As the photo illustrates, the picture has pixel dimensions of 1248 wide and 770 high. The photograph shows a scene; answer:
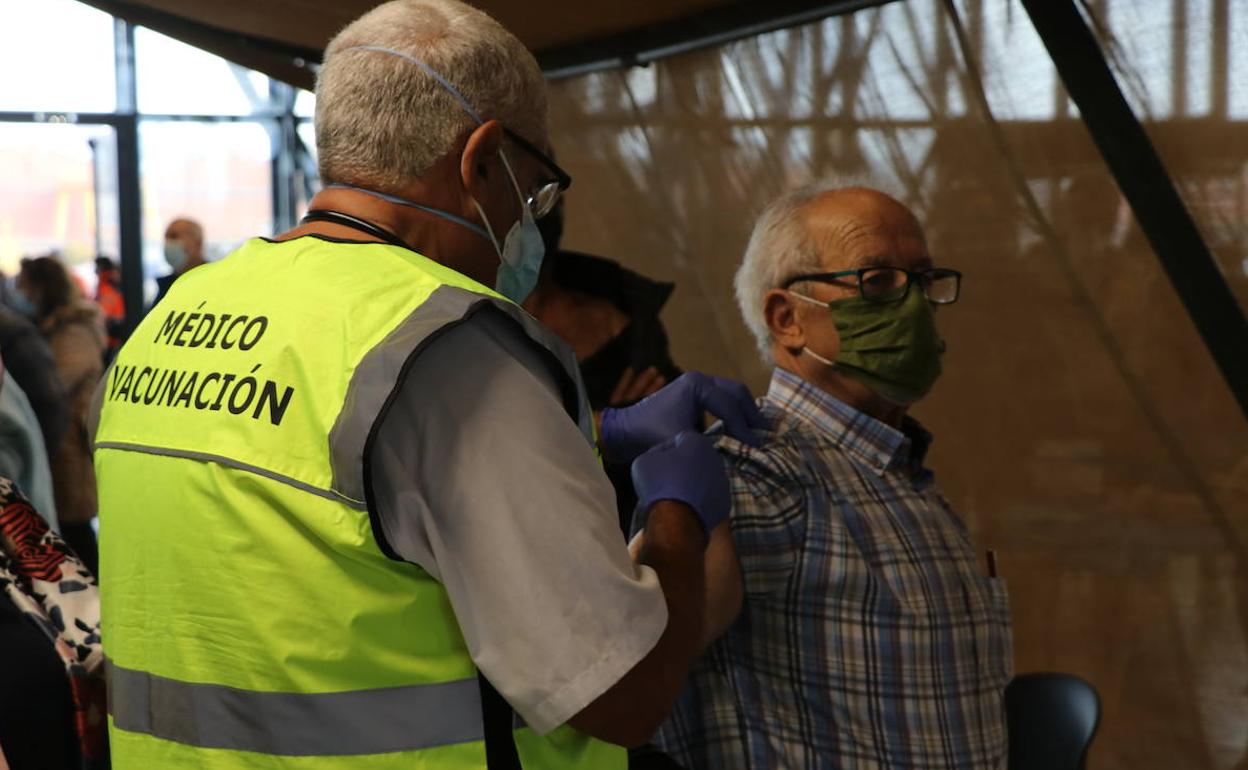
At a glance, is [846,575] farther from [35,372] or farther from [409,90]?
[35,372]

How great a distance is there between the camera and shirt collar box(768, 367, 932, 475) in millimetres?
1925

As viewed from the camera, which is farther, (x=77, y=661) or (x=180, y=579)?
(x=77, y=661)

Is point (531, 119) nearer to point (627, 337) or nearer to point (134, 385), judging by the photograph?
point (134, 385)

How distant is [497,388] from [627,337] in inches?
73.4

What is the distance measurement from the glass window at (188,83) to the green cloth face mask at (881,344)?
26.1 feet

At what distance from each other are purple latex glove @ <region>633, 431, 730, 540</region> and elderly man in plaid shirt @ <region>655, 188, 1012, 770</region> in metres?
0.19

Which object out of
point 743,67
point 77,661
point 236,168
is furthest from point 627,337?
point 236,168

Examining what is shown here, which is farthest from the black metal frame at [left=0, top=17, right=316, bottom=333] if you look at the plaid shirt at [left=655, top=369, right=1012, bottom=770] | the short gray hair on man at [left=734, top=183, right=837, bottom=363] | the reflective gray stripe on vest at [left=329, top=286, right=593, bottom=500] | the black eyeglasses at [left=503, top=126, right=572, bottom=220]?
the reflective gray stripe on vest at [left=329, top=286, right=593, bottom=500]

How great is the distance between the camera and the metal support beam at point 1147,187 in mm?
2613

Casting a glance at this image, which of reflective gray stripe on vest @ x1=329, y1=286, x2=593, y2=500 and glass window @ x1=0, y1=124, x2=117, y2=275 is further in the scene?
glass window @ x1=0, y1=124, x2=117, y2=275

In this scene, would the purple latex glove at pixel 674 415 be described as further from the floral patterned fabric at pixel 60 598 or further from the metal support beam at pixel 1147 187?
the metal support beam at pixel 1147 187

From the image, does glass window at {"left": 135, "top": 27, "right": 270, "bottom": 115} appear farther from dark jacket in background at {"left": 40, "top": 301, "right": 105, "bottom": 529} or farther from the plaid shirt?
the plaid shirt

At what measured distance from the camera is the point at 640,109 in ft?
13.6

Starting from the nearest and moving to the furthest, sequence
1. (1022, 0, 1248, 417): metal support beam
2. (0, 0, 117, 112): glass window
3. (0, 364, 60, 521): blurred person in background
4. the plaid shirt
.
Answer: the plaid shirt, (0, 364, 60, 521): blurred person in background, (1022, 0, 1248, 417): metal support beam, (0, 0, 117, 112): glass window
